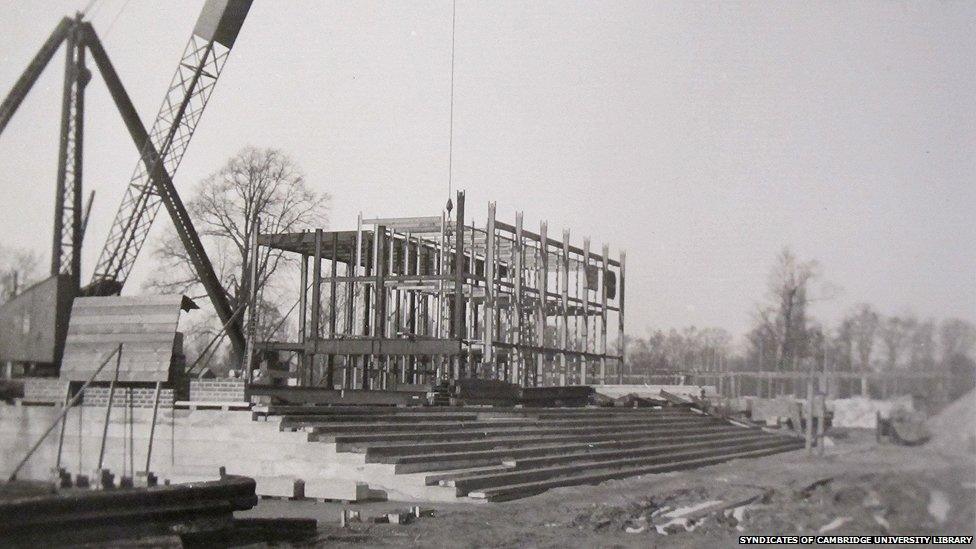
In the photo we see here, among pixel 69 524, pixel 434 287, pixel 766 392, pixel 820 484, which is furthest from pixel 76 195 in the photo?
pixel 820 484

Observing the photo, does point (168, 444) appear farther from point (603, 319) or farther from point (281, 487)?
point (603, 319)

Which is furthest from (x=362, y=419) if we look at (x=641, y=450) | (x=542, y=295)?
(x=542, y=295)

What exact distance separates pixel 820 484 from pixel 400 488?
7.68 metres

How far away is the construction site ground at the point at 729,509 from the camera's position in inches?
233

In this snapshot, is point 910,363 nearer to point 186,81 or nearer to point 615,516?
point 615,516

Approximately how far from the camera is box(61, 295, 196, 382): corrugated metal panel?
620 inches

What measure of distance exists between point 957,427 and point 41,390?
16288 mm

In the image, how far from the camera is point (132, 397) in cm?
1563

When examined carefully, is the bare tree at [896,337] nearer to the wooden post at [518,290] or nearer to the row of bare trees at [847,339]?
the row of bare trees at [847,339]

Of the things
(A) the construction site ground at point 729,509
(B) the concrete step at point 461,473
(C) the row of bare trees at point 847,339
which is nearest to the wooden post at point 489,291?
(A) the construction site ground at point 729,509

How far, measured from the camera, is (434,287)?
29.7 metres

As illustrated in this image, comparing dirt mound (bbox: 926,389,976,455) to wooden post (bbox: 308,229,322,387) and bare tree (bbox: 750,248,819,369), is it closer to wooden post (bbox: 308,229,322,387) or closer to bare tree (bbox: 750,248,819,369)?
bare tree (bbox: 750,248,819,369)

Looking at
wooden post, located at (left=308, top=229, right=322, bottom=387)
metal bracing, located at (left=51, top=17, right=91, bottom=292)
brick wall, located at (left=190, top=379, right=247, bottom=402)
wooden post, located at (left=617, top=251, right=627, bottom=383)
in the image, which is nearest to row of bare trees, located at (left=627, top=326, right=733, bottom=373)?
wooden post, located at (left=617, top=251, right=627, bottom=383)

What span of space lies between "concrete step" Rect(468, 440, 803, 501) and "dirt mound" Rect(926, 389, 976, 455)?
172 inches
